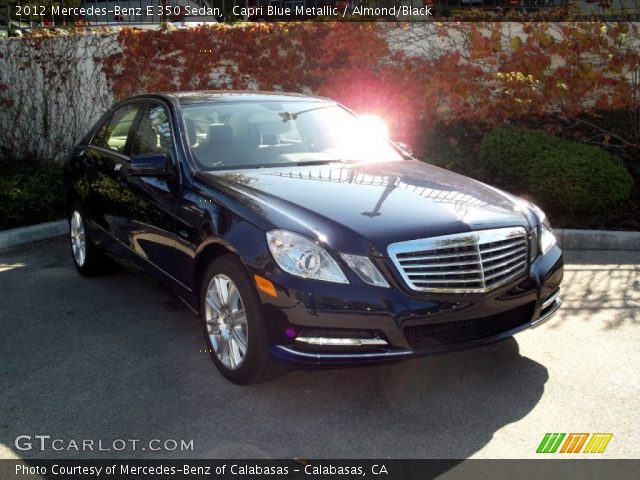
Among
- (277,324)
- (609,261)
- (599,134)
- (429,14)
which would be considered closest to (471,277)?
(277,324)

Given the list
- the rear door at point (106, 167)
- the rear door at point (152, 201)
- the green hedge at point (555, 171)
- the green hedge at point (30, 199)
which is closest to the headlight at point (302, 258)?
the rear door at point (152, 201)

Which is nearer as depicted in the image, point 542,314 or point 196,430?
point 196,430

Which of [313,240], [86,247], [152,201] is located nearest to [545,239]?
[313,240]

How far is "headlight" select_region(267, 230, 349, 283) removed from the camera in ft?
12.0

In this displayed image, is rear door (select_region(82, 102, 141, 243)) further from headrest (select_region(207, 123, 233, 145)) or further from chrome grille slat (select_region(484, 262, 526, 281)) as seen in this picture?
chrome grille slat (select_region(484, 262, 526, 281))

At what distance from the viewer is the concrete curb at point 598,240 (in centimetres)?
716

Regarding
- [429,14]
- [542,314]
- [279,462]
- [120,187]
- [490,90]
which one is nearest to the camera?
[279,462]

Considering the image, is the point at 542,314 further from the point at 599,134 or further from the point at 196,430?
the point at 599,134

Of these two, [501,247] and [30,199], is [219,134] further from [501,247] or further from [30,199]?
[30,199]

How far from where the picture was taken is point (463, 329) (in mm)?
3770

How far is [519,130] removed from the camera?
8797 mm

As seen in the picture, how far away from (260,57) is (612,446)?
845 centimetres

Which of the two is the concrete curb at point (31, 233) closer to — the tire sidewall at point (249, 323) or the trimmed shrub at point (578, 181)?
the tire sidewall at point (249, 323)

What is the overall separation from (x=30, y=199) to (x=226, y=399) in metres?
5.63
